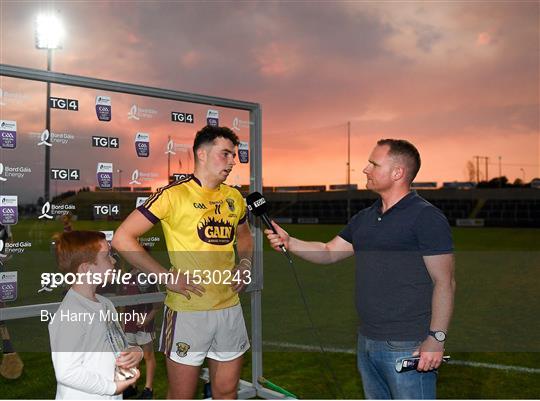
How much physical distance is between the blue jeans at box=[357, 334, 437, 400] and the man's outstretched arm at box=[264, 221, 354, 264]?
0.78 metres

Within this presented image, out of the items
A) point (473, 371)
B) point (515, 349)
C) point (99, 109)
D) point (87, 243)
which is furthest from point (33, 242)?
point (515, 349)

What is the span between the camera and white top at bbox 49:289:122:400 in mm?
2818

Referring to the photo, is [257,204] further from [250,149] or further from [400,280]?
[250,149]

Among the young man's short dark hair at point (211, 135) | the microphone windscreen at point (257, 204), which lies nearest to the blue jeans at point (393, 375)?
the microphone windscreen at point (257, 204)

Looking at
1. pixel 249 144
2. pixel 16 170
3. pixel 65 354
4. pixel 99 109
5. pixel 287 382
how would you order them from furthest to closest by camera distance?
pixel 287 382
pixel 249 144
pixel 99 109
pixel 16 170
pixel 65 354

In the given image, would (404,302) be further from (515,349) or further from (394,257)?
(515,349)

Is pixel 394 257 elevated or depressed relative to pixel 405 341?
elevated

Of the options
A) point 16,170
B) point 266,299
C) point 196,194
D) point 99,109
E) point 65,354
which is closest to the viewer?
point 65,354

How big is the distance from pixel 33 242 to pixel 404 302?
2892 mm

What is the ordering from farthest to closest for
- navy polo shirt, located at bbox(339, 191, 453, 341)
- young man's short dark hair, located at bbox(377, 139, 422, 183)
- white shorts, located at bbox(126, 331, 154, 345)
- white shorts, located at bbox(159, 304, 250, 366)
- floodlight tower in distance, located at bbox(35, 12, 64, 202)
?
white shorts, located at bbox(126, 331, 154, 345) → floodlight tower in distance, located at bbox(35, 12, 64, 202) → white shorts, located at bbox(159, 304, 250, 366) → young man's short dark hair, located at bbox(377, 139, 422, 183) → navy polo shirt, located at bbox(339, 191, 453, 341)

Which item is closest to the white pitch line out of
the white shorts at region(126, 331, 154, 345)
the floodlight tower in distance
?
the white shorts at region(126, 331, 154, 345)

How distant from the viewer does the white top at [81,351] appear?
2818 mm

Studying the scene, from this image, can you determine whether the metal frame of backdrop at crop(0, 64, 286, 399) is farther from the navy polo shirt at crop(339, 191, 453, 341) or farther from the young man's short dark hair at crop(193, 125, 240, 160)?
the navy polo shirt at crop(339, 191, 453, 341)

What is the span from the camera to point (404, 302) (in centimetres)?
339
